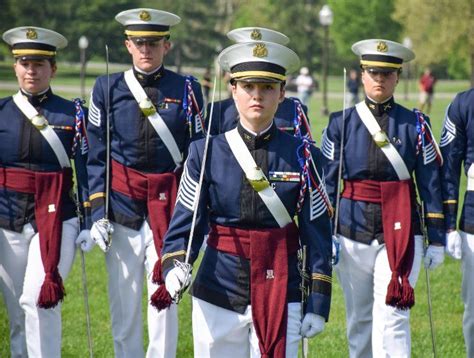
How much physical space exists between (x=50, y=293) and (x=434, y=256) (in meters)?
2.80

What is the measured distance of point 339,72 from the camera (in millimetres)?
88625

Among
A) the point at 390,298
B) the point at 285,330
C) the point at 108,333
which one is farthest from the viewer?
the point at 108,333

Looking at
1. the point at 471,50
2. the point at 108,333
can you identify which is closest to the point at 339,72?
the point at 471,50

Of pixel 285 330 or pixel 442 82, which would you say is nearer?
pixel 285 330

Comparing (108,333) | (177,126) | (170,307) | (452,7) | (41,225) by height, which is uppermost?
(452,7)

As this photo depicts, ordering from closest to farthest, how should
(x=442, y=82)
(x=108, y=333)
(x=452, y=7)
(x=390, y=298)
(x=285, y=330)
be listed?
1. (x=285, y=330)
2. (x=390, y=298)
3. (x=108, y=333)
4. (x=452, y=7)
5. (x=442, y=82)

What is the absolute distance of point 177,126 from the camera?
9.06 meters

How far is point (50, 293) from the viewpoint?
28.4 ft

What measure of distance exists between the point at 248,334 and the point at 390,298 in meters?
2.33

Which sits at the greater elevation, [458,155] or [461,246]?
[458,155]

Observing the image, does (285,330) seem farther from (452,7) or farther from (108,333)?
(452,7)

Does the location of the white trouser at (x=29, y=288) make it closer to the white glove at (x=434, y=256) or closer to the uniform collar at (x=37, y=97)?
the uniform collar at (x=37, y=97)

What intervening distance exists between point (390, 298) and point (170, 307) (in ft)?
5.26

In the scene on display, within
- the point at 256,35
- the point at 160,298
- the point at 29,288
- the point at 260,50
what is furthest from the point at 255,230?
the point at 256,35
